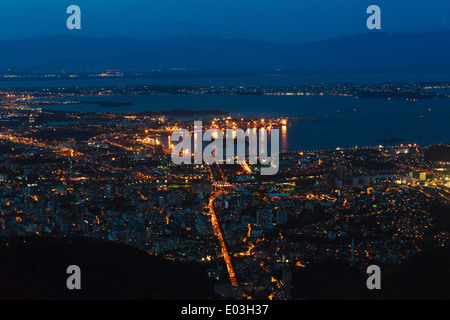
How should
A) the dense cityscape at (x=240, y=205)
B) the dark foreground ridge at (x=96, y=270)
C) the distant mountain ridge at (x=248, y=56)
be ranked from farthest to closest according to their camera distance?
1. the distant mountain ridge at (x=248, y=56)
2. the dense cityscape at (x=240, y=205)
3. the dark foreground ridge at (x=96, y=270)

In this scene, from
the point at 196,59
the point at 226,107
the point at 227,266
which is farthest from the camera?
the point at 196,59

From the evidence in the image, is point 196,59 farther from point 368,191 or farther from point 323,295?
point 323,295

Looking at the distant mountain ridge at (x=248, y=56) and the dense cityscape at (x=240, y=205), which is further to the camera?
the distant mountain ridge at (x=248, y=56)

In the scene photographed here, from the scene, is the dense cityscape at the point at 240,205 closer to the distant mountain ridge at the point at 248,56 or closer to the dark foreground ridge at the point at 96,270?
the dark foreground ridge at the point at 96,270

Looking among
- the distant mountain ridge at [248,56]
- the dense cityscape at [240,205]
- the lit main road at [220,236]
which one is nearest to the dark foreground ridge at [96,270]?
the lit main road at [220,236]

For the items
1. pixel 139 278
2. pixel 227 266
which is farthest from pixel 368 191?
pixel 139 278

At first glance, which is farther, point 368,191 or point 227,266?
point 368,191

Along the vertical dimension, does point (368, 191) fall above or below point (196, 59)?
below
